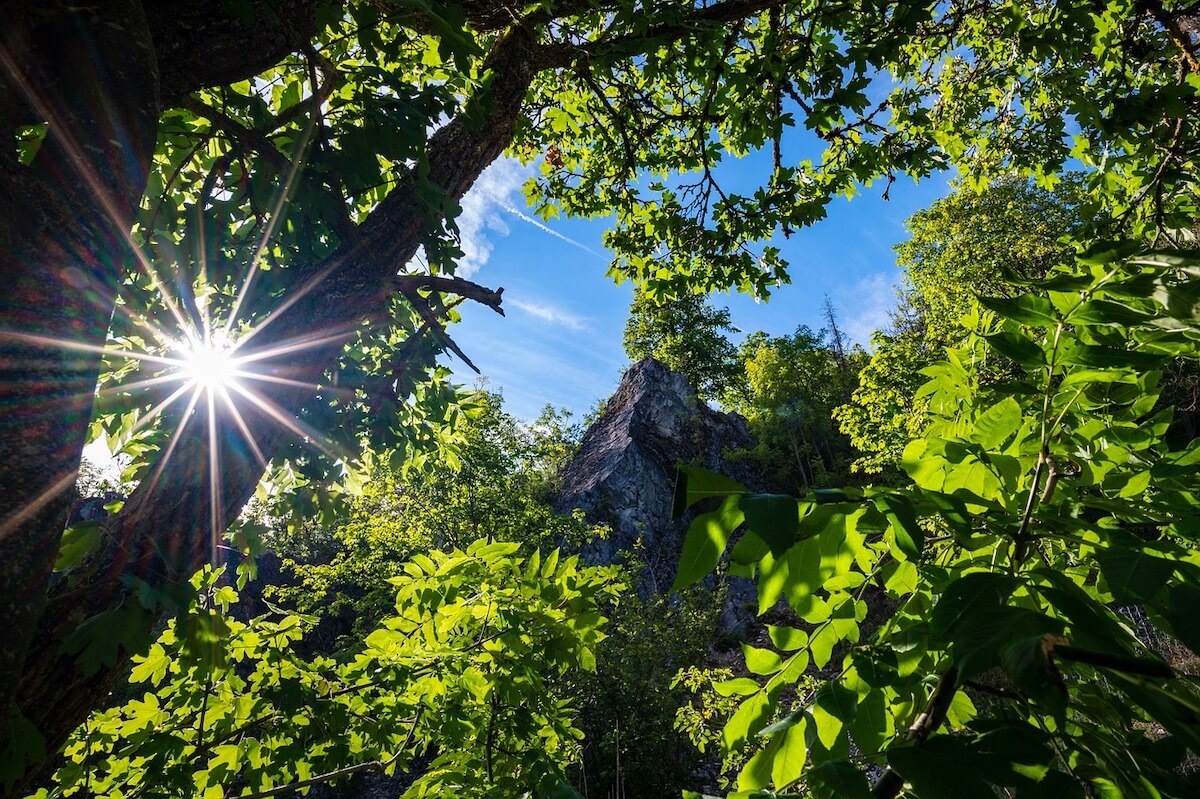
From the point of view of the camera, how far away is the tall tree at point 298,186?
46.1 inches

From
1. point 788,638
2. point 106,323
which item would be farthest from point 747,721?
point 106,323

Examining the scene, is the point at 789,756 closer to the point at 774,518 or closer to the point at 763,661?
the point at 763,661

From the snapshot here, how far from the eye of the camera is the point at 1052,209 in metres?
23.2

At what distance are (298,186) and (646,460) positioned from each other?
67.9ft

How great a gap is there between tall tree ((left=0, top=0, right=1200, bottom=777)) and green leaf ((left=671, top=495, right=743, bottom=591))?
1.24 metres

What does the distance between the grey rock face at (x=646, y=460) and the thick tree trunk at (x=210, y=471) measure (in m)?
15.4

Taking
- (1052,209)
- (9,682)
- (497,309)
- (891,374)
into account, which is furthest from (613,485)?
(1052,209)

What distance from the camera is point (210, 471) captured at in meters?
1.83

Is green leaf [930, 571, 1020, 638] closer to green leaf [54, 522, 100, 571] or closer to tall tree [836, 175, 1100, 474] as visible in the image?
green leaf [54, 522, 100, 571]

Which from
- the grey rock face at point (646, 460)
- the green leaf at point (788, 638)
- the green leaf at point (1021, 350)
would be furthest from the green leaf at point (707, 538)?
the grey rock face at point (646, 460)

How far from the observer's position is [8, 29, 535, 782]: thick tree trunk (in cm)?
146

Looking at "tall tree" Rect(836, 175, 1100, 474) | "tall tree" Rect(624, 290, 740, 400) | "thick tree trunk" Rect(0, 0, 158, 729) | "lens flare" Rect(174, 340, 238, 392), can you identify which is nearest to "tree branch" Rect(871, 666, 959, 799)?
"thick tree trunk" Rect(0, 0, 158, 729)

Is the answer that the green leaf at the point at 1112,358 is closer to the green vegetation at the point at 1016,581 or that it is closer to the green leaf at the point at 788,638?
the green vegetation at the point at 1016,581

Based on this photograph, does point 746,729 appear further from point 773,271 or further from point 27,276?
point 773,271
